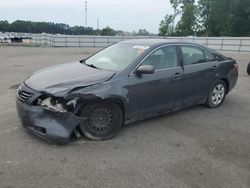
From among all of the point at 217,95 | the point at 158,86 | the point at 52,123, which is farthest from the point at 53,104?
the point at 217,95

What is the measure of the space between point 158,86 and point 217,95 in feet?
6.91

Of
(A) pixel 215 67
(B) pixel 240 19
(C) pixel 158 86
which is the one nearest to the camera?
(C) pixel 158 86

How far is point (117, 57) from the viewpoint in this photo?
5469 millimetres

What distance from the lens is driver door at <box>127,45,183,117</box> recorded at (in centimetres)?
493

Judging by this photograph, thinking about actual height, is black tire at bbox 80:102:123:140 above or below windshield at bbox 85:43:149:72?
below

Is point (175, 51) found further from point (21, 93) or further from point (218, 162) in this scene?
point (21, 93)

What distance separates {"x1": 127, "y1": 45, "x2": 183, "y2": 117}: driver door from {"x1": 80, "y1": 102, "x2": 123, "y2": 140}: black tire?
303mm

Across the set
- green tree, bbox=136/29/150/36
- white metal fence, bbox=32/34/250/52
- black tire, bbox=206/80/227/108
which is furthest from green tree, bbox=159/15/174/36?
black tire, bbox=206/80/227/108

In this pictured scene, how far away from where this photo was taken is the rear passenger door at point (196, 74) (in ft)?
19.1

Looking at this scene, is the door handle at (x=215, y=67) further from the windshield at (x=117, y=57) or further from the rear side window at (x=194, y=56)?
the windshield at (x=117, y=57)

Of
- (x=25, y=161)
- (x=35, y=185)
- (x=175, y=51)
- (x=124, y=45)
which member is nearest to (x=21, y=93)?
(x=25, y=161)

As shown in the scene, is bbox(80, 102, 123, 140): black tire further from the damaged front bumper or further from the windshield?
the windshield

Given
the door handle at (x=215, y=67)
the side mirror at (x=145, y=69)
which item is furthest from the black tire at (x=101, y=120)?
the door handle at (x=215, y=67)

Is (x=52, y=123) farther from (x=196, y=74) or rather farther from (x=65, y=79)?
(x=196, y=74)
